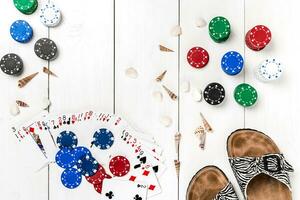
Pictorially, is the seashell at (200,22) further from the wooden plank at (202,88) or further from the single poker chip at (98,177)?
the single poker chip at (98,177)

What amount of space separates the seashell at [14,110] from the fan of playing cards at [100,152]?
0.16 feet

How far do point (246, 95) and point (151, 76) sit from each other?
0.31 meters

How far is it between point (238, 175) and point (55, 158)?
58cm

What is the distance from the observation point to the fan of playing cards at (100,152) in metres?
1.22

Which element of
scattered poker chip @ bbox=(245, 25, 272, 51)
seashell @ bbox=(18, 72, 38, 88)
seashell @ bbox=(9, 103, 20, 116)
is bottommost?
seashell @ bbox=(9, 103, 20, 116)

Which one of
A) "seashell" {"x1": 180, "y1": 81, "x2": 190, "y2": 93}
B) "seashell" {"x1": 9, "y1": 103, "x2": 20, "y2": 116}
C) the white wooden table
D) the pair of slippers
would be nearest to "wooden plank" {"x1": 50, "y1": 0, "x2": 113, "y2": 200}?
the white wooden table

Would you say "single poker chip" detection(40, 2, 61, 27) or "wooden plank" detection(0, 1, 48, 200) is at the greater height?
"single poker chip" detection(40, 2, 61, 27)

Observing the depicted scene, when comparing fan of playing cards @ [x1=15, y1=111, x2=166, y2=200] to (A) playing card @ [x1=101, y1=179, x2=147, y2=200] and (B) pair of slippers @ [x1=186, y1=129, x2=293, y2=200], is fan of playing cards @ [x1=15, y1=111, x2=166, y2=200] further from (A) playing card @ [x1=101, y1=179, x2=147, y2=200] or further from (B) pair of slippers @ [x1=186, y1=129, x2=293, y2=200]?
(B) pair of slippers @ [x1=186, y1=129, x2=293, y2=200]

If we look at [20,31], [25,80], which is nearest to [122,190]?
[25,80]

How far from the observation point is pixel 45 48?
120 cm

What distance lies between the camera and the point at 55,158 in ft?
4.00

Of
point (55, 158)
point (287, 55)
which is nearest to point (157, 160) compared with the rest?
point (55, 158)

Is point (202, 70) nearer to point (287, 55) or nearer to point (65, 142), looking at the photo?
point (287, 55)

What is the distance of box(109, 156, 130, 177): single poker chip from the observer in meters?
1.23
